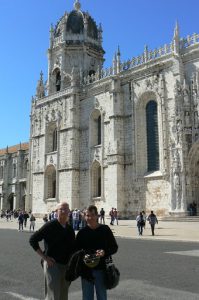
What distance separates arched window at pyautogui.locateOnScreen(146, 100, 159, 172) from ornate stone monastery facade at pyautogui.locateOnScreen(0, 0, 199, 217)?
86 mm

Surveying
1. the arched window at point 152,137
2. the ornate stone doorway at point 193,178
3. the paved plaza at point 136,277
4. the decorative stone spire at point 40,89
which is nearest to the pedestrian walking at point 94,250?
the paved plaza at point 136,277

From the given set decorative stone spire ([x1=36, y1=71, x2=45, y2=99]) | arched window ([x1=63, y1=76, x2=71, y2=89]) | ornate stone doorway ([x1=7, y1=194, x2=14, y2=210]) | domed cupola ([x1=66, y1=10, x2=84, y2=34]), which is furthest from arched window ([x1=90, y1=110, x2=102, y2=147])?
ornate stone doorway ([x1=7, y1=194, x2=14, y2=210])

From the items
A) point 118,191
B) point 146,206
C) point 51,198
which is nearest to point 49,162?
point 51,198

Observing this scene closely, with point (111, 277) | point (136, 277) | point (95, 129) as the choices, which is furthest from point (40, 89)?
point (111, 277)

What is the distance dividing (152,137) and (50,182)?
13.7 metres

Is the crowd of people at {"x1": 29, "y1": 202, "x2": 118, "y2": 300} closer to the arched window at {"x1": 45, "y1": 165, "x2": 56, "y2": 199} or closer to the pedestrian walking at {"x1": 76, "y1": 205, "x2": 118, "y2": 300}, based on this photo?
the pedestrian walking at {"x1": 76, "y1": 205, "x2": 118, "y2": 300}

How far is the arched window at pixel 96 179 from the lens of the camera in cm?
3333

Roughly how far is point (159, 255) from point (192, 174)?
54.9ft

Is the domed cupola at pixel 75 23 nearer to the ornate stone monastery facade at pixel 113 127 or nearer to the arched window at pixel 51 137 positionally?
the ornate stone monastery facade at pixel 113 127

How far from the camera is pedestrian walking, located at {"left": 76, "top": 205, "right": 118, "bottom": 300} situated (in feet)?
13.7

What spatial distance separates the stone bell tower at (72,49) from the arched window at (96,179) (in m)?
10.2

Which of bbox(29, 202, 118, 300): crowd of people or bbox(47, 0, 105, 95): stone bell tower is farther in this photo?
bbox(47, 0, 105, 95): stone bell tower

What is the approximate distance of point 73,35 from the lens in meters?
39.5

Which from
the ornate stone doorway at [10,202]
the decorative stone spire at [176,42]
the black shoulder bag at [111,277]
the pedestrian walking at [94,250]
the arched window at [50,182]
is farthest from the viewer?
the ornate stone doorway at [10,202]
